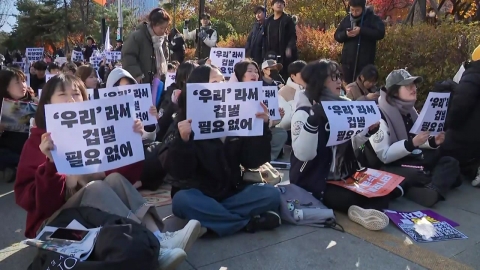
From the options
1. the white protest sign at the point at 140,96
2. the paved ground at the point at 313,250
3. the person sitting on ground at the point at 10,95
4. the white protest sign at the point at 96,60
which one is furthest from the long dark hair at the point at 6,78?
the white protest sign at the point at 96,60

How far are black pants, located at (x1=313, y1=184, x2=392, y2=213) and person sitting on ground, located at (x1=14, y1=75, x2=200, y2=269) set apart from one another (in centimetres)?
139

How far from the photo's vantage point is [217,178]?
11.5 feet

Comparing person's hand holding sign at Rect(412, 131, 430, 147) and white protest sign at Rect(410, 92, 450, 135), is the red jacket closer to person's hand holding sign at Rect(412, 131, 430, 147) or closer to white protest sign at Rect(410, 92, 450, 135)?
person's hand holding sign at Rect(412, 131, 430, 147)

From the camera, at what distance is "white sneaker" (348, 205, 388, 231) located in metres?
3.58

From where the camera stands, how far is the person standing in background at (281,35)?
317 inches

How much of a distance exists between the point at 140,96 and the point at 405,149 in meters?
2.60

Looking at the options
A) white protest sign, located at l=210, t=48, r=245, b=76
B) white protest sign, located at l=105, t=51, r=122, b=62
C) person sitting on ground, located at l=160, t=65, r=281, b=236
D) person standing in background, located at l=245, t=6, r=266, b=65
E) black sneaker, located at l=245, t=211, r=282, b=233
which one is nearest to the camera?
person sitting on ground, located at l=160, t=65, r=281, b=236

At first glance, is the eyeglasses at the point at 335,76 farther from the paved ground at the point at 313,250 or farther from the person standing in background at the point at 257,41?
the person standing in background at the point at 257,41

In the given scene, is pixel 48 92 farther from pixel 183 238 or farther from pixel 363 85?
pixel 363 85

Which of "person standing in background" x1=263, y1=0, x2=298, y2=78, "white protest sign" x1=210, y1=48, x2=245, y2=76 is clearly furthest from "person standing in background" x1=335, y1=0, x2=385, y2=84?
"white protest sign" x1=210, y1=48, x2=245, y2=76

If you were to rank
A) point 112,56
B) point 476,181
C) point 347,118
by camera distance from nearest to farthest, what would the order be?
point 347,118, point 476,181, point 112,56

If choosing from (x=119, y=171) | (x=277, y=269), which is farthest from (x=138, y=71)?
(x=277, y=269)

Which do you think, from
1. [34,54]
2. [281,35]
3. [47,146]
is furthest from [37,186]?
[34,54]

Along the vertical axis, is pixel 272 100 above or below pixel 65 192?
above
